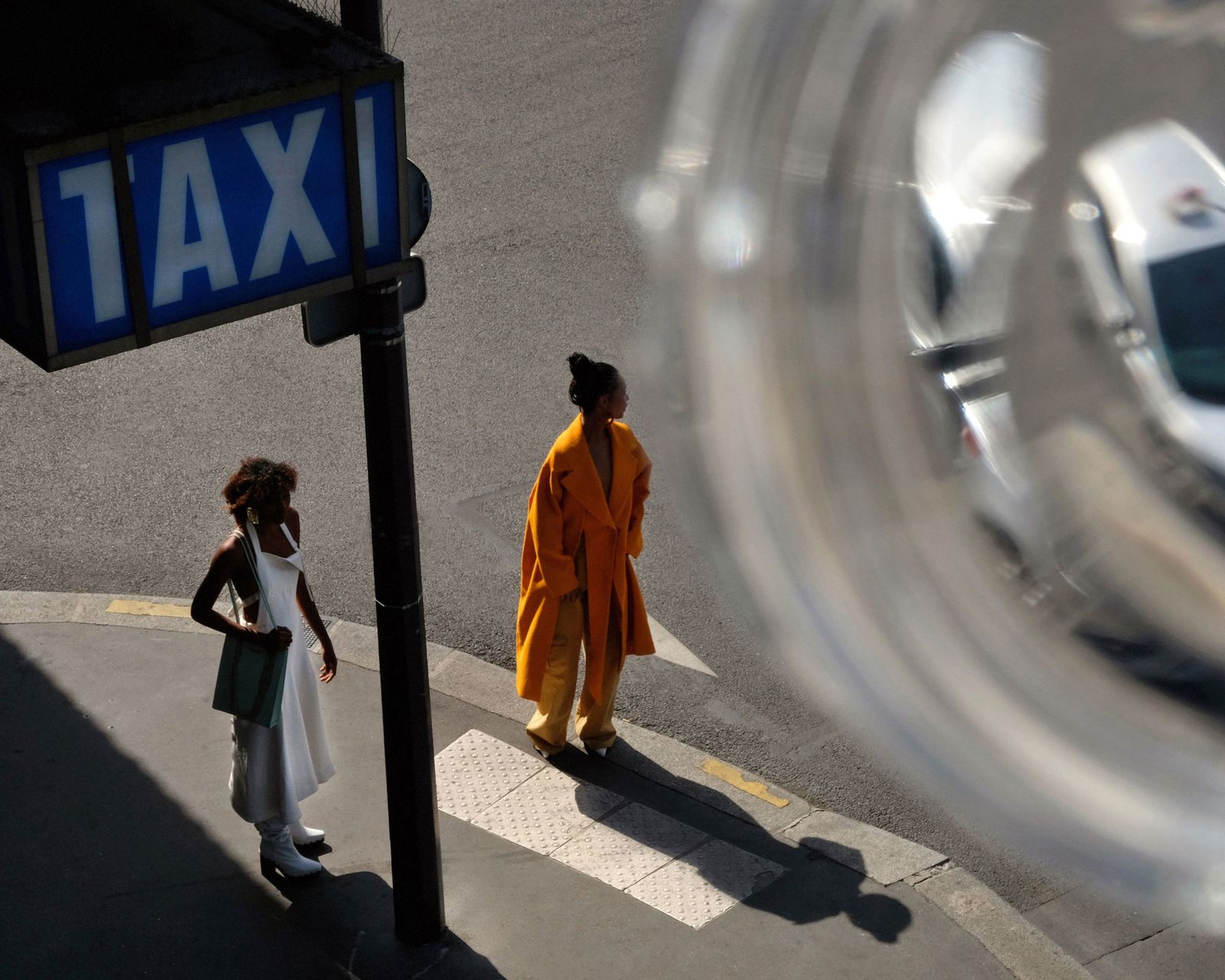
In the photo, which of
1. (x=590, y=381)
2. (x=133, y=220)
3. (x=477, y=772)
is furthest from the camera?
(x=477, y=772)

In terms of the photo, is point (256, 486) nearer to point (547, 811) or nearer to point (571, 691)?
point (571, 691)

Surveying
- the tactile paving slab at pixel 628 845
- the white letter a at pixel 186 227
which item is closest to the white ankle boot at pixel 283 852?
the tactile paving slab at pixel 628 845

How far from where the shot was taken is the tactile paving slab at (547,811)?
5.28 metres

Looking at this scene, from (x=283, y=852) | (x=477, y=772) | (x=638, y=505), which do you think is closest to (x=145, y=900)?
(x=283, y=852)

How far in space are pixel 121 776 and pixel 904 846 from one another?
2.93 meters

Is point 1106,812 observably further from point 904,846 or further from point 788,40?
point 904,846

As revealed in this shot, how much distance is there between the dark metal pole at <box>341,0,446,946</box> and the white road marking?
72.5 inches

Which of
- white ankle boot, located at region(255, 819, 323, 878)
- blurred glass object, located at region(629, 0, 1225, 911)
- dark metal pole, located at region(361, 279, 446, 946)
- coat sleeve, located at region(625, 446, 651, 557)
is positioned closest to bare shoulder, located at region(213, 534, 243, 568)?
dark metal pole, located at region(361, 279, 446, 946)

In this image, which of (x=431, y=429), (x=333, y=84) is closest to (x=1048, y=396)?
(x=333, y=84)

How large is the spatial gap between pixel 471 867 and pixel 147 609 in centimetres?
232

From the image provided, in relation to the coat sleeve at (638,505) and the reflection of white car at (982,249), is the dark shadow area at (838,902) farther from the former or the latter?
the reflection of white car at (982,249)

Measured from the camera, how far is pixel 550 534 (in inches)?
206

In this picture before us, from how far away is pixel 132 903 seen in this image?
4.96 meters

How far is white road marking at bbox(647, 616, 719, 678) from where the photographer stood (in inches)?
247
